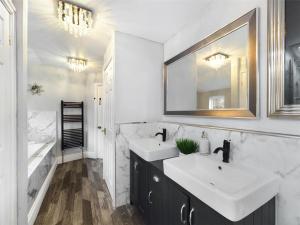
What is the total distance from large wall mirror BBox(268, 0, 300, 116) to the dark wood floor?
1.84 metres

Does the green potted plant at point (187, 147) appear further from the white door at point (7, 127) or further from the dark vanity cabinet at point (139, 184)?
the white door at point (7, 127)

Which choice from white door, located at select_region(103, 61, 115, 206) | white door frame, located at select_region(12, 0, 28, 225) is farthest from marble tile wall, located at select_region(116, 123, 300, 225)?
white door frame, located at select_region(12, 0, 28, 225)

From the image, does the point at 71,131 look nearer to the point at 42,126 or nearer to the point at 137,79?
the point at 42,126

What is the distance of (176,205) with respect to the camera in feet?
3.73

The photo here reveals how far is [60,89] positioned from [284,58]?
161 inches

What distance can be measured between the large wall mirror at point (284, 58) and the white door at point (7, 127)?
6.05ft

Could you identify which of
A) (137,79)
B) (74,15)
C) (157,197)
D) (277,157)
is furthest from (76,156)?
(277,157)

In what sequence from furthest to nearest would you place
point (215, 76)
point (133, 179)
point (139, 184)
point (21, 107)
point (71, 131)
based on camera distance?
point (71, 131)
point (133, 179)
point (139, 184)
point (215, 76)
point (21, 107)

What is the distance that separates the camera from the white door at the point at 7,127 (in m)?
1.05

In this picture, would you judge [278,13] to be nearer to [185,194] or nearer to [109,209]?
[185,194]

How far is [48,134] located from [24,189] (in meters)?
2.45

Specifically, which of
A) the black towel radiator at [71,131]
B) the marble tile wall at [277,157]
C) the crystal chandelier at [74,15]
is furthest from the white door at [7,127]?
the black towel radiator at [71,131]

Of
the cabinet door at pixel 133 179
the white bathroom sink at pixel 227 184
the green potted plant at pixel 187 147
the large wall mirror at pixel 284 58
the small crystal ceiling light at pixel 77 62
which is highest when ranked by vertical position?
the small crystal ceiling light at pixel 77 62

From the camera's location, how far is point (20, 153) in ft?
4.00
